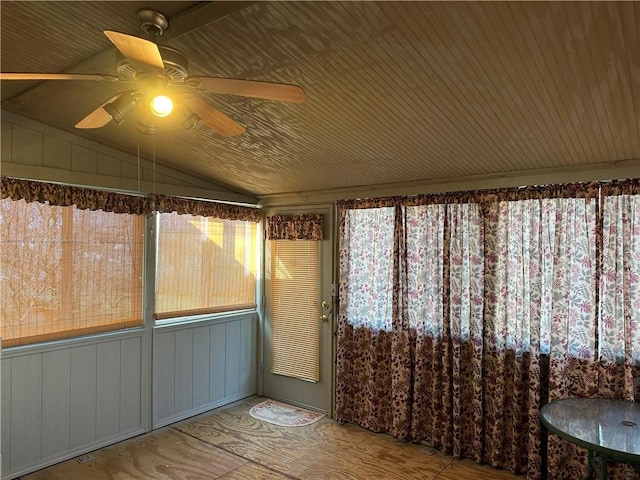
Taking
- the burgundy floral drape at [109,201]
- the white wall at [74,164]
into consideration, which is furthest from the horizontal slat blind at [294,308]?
the white wall at [74,164]

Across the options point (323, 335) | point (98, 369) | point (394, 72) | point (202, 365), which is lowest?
point (202, 365)

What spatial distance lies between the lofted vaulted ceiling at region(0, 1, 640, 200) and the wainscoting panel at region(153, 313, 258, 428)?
1.95m

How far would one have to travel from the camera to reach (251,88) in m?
1.66

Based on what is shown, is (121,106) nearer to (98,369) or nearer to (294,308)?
(98,369)

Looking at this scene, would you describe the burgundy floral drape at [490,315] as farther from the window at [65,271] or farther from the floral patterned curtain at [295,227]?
the window at [65,271]

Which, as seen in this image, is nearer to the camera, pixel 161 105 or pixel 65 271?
pixel 161 105

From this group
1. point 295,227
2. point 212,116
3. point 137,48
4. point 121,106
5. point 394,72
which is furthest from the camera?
point 295,227

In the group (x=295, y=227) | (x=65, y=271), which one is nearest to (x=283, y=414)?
(x=295, y=227)

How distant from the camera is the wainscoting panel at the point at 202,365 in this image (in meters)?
3.97

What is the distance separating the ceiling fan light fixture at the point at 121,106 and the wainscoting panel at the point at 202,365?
2.58 meters

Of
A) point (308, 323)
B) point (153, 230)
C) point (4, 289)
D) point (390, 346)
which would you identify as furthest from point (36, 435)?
point (390, 346)

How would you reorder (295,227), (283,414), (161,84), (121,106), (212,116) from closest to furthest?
1. (161,84)
2. (121,106)
3. (212,116)
4. (283,414)
5. (295,227)

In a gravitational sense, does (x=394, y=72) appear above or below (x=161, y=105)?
above

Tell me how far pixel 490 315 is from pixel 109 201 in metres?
3.20
